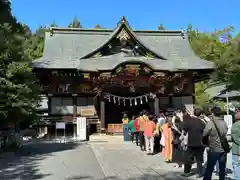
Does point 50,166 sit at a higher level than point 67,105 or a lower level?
lower

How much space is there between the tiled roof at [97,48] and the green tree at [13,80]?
275 inches

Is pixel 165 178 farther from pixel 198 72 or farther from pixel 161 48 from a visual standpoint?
pixel 161 48

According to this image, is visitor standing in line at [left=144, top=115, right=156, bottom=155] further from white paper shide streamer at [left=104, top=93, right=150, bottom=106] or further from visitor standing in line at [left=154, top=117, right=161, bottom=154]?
white paper shide streamer at [left=104, top=93, right=150, bottom=106]

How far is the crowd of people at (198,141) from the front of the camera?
617 centimetres

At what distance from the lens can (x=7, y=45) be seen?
11.6 metres

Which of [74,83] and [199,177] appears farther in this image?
[74,83]

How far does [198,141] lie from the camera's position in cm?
745

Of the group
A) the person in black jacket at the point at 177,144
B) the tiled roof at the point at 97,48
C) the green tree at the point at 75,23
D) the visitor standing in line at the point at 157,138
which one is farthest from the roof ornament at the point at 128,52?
the green tree at the point at 75,23

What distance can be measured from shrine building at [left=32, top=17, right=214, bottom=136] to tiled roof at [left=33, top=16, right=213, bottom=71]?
7 centimetres

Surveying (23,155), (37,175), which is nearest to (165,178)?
(37,175)

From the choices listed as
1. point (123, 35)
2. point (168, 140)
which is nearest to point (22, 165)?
point (168, 140)

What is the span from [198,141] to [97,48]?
14.6 metres

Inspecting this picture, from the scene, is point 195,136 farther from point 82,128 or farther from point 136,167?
point 82,128

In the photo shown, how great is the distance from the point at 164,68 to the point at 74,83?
618 cm
